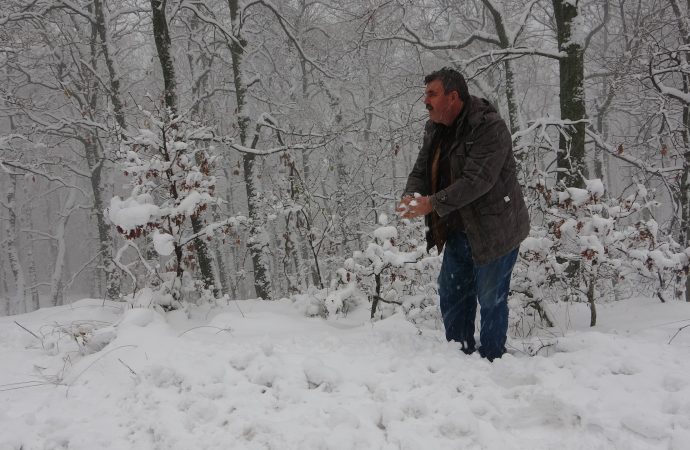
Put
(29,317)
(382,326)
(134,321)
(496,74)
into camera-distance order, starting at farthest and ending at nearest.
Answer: (496,74)
(29,317)
(382,326)
(134,321)

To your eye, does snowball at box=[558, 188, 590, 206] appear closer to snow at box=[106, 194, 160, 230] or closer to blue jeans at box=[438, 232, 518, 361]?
blue jeans at box=[438, 232, 518, 361]

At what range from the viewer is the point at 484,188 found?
264cm

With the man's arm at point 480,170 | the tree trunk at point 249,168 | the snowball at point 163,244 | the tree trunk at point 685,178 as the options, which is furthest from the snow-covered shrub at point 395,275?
the tree trunk at point 685,178

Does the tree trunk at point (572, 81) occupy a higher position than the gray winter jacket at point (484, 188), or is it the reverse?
the tree trunk at point (572, 81)

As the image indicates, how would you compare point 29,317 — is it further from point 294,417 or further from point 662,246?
point 662,246

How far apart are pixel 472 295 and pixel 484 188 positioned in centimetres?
90

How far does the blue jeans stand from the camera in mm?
2871

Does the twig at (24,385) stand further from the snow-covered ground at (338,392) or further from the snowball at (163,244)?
the snowball at (163,244)

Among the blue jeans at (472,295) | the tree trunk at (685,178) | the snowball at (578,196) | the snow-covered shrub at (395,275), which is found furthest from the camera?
the tree trunk at (685,178)

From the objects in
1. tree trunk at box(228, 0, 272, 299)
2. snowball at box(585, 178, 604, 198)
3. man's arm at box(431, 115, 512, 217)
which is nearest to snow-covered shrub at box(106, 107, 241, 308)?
man's arm at box(431, 115, 512, 217)

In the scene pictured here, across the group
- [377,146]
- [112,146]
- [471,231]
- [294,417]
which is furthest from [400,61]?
[294,417]

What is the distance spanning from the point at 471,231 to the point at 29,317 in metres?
4.78

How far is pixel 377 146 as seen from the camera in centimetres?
1434

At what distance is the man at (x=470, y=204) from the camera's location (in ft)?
8.73
